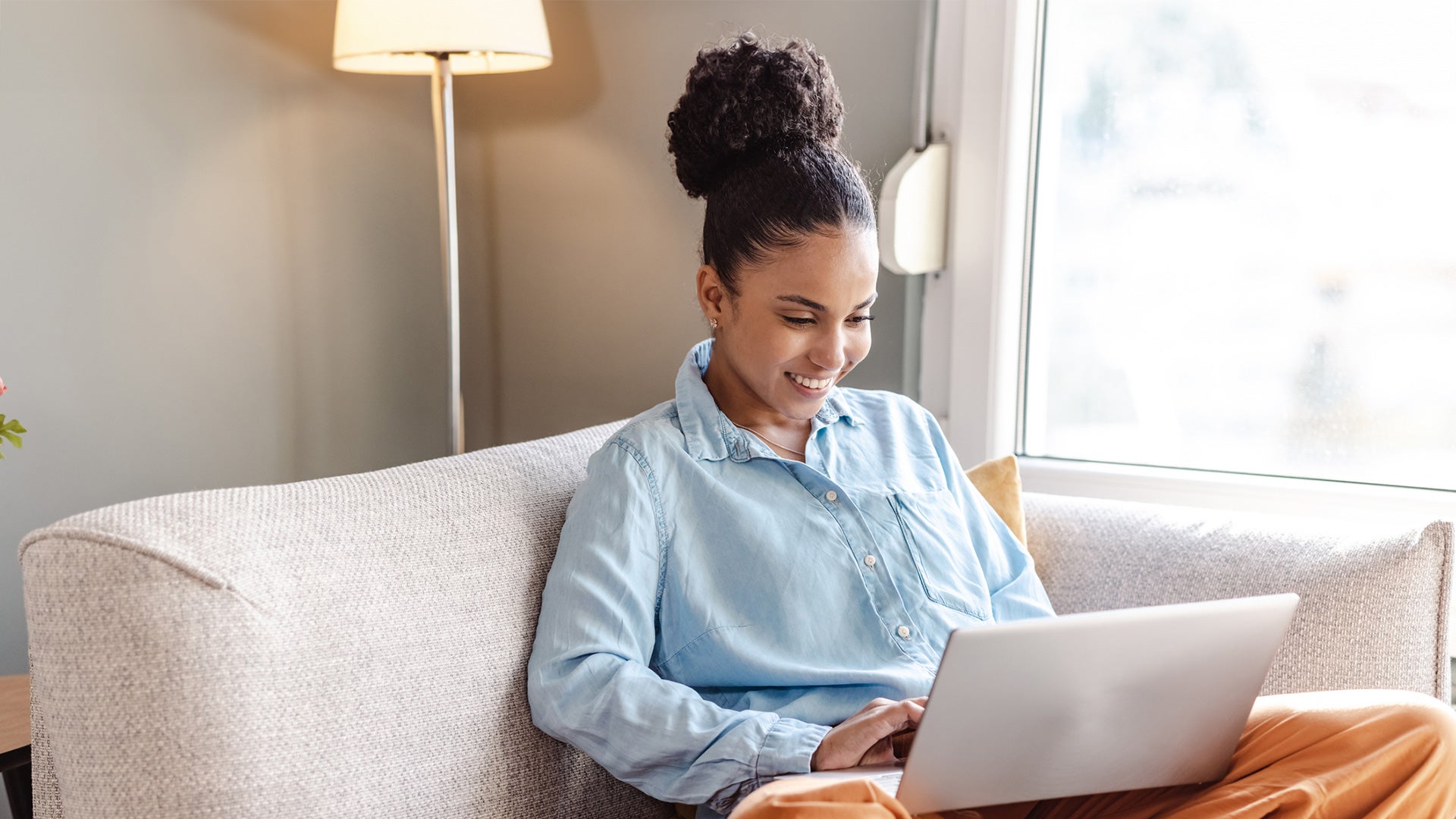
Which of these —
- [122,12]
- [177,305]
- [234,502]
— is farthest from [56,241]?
[234,502]

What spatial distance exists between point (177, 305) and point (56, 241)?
216 millimetres

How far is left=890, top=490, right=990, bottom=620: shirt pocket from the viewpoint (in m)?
1.23

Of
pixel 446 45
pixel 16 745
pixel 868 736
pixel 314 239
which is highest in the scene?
pixel 446 45

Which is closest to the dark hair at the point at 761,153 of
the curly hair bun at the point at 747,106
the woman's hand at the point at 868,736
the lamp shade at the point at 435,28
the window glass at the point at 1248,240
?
the curly hair bun at the point at 747,106

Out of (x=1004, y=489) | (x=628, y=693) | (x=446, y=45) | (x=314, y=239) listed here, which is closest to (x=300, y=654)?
(x=628, y=693)

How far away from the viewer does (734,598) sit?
114 cm

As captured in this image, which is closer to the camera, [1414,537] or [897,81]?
[1414,537]

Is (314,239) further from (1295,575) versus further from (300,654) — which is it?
(1295,575)

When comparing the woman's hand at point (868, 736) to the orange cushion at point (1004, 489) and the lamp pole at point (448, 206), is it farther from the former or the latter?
the lamp pole at point (448, 206)

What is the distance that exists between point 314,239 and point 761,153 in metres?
1.15

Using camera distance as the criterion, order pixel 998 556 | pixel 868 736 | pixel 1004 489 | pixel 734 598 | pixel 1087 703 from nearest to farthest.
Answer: pixel 1087 703 < pixel 868 736 < pixel 734 598 < pixel 998 556 < pixel 1004 489

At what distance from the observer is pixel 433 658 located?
3.28ft

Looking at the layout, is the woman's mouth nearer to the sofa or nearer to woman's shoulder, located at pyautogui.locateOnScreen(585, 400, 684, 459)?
woman's shoulder, located at pyautogui.locateOnScreen(585, 400, 684, 459)

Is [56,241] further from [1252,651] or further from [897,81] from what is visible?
[1252,651]
